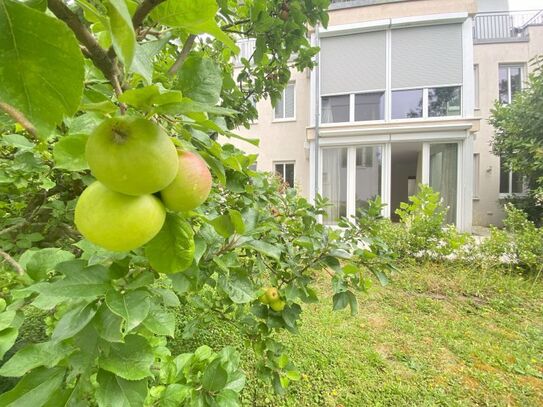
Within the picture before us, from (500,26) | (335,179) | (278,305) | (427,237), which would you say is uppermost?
(500,26)

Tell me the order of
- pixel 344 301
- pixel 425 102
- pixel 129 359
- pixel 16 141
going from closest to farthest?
1. pixel 129 359
2. pixel 16 141
3. pixel 344 301
4. pixel 425 102

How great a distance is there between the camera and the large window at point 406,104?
8.80 m

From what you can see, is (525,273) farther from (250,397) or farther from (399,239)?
(250,397)

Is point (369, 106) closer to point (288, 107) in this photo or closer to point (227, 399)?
point (288, 107)

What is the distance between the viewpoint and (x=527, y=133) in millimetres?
7316

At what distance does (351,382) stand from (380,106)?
326 inches

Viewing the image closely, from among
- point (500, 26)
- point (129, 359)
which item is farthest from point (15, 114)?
point (500, 26)

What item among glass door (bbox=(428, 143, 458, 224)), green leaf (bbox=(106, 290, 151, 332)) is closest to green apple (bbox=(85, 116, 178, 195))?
green leaf (bbox=(106, 290, 151, 332))

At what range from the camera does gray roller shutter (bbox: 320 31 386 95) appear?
8.91 meters

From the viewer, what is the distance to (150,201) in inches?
16.4

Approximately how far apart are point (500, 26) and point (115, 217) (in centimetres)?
1634

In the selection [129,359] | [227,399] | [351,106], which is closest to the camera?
[129,359]

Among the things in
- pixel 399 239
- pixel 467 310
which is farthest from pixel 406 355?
pixel 399 239

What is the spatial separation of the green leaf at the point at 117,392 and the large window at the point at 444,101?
9.89m
